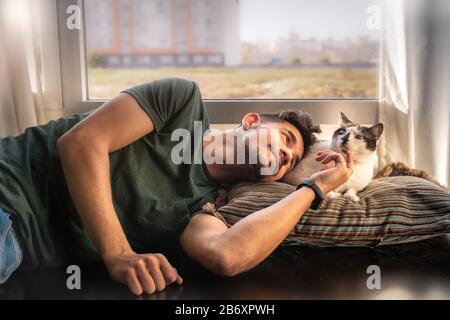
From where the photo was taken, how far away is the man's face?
1144 millimetres

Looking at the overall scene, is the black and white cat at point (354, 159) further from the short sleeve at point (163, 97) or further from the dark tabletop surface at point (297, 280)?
the short sleeve at point (163, 97)

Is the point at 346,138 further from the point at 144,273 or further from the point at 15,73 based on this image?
the point at 15,73

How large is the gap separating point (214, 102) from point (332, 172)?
0.56 m

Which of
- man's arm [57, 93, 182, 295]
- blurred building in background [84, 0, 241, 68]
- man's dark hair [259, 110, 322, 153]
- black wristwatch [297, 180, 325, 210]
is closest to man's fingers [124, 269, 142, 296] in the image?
man's arm [57, 93, 182, 295]

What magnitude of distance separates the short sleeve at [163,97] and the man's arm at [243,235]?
8.7 inches

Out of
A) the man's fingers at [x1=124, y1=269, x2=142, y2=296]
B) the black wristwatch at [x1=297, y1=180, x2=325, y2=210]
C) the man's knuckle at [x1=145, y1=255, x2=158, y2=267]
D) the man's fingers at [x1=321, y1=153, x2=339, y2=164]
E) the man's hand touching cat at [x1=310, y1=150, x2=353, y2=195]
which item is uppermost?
the man's fingers at [x1=321, y1=153, x2=339, y2=164]

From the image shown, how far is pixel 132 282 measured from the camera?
86cm

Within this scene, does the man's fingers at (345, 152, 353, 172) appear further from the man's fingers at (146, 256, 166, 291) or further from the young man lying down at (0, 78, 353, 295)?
the man's fingers at (146, 256, 166, 291)

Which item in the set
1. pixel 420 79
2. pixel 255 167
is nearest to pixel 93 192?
pixel 255 167

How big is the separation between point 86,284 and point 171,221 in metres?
0.21

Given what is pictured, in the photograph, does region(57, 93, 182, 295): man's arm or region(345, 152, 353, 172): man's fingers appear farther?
region(345, 152, 353, 172): man's fingers

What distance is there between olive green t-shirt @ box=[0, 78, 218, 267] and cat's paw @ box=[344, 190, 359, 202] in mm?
300

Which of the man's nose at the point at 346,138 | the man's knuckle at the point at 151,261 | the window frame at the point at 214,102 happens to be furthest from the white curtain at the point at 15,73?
the man's nose at the point at 346,138
